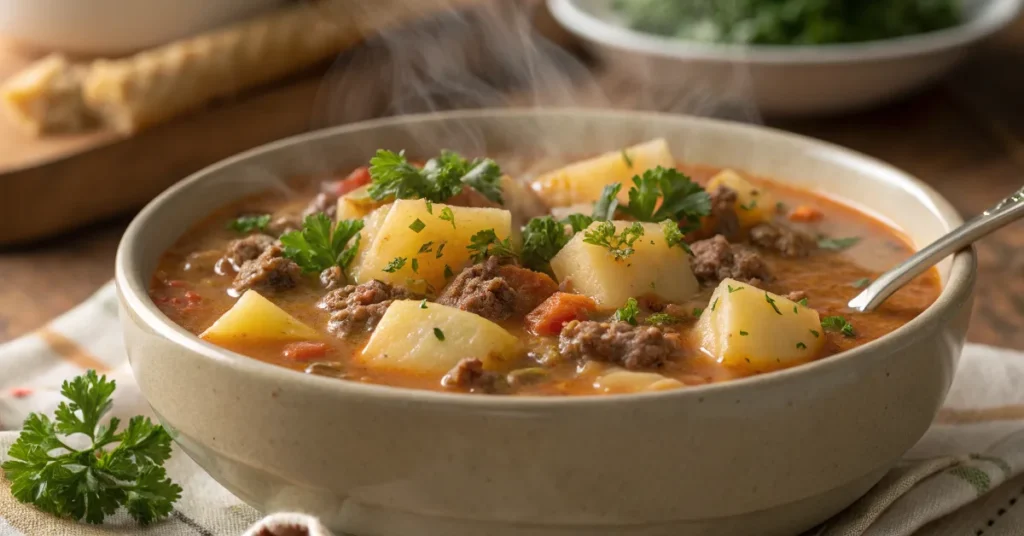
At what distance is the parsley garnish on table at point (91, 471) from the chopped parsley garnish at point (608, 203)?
1.52m

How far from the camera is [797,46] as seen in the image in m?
6.61

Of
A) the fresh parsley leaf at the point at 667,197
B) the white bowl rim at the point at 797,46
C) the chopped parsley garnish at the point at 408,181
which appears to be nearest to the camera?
the chopped parsley garnish at the point at 408,181

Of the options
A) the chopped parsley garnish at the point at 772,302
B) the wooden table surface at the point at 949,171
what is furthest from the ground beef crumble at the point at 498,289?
the wooden table surface at the point at 949,171

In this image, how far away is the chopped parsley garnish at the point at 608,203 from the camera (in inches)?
150

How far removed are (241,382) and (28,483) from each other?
825mm

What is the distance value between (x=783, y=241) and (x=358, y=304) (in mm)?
1511

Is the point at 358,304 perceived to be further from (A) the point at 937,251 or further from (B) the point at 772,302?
(A) the point at 937,251

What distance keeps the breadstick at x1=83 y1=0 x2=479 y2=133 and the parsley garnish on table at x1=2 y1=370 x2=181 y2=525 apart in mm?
2703

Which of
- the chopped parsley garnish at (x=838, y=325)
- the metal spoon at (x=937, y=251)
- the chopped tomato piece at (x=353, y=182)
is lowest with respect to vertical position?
the chopped tomato piece at (x=353, y=182)

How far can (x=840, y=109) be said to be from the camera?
21.9ft

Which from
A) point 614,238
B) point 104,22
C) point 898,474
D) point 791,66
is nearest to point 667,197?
point 614,238

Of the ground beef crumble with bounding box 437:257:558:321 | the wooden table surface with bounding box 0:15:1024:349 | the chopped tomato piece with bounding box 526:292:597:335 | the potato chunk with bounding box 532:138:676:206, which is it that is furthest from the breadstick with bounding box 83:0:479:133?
the chopped tomato piece with bounding box 526:292:597:335

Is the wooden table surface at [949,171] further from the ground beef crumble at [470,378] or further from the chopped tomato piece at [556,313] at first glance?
the ground beef crumble at [470,378]

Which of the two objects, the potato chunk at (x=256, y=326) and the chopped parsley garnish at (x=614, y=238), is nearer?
the potato chunk at (x=256, y=326)
